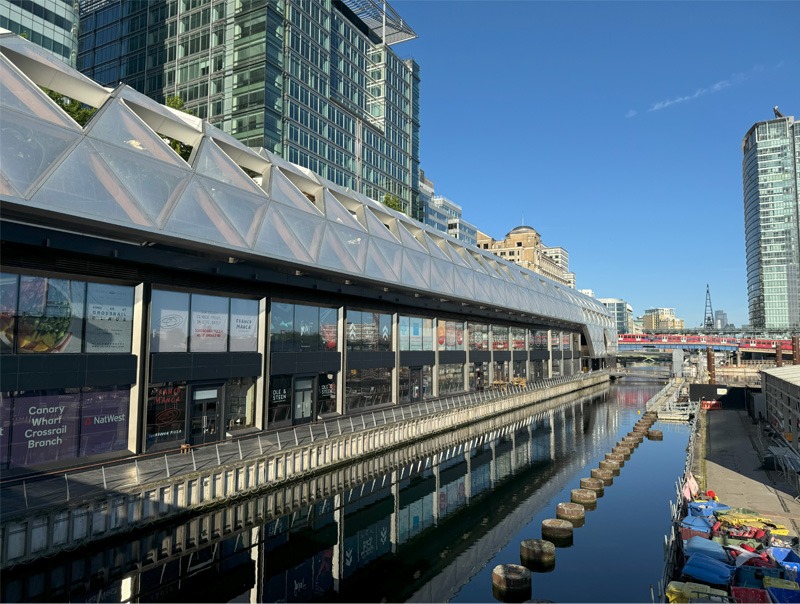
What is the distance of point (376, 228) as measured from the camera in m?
41.2

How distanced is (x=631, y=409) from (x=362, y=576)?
56.0 metres

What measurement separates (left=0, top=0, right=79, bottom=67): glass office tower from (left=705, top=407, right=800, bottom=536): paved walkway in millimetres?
87927

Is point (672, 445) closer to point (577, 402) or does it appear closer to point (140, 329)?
point (577, 402)

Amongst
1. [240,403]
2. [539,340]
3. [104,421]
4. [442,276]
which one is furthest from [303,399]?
[539,340]

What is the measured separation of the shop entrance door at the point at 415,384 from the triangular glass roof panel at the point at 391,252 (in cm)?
1079

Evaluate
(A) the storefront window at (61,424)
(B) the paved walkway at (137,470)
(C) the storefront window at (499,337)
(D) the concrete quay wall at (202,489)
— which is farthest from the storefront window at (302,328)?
(C) the storefront window at (499,337)

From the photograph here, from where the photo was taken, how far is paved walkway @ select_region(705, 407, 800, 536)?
2142 cm

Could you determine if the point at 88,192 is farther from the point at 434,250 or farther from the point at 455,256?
the point at 455,256

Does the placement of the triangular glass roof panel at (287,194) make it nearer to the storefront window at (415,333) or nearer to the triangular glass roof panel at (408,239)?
the triangular glass roof panel at (408,239)

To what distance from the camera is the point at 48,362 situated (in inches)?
808

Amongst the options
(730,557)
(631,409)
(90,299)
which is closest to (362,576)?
(730,557)

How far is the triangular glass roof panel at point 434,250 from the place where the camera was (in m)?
49.3

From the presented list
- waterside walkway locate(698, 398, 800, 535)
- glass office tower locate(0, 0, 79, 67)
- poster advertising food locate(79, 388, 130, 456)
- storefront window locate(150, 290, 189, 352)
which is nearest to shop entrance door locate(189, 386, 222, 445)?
storefront window locate(150, 290, 189, 352)

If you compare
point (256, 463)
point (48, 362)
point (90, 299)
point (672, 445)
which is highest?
point (90, 299)
